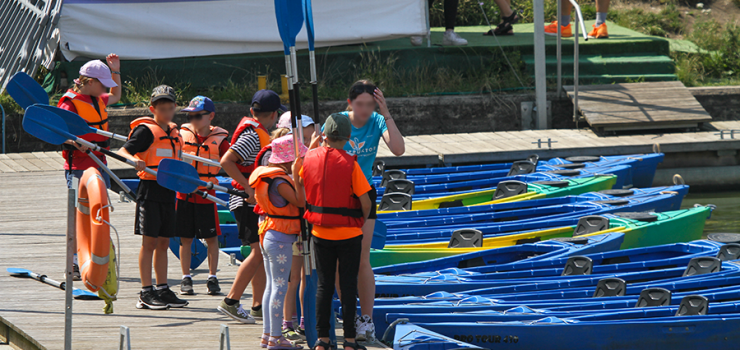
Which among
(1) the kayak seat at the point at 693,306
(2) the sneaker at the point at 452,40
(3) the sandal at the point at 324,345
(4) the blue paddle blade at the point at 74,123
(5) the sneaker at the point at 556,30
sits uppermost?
(5) the sneaker at the point at 556,30

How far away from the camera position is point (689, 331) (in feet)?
15.6

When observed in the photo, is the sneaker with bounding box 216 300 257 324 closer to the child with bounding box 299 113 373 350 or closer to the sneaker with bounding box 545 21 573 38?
the child with bounding box 299 113 373 350

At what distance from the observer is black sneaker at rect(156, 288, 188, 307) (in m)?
4.88

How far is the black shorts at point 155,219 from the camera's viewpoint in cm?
477

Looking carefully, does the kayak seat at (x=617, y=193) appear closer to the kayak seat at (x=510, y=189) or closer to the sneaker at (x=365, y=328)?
the kayak seat at (x=510, y=189)

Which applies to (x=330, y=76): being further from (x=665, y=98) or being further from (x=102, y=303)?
(x=102, y=303)

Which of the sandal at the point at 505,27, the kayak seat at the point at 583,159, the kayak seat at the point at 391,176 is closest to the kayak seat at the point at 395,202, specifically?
the kayak seat at the point at 391,176

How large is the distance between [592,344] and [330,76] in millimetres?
8059

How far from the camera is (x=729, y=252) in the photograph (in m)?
6.28

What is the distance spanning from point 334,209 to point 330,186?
114mm

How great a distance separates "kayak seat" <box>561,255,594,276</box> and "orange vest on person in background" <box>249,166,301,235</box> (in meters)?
2.52

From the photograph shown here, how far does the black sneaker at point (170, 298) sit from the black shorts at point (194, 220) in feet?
1.49

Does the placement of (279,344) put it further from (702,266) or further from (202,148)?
A: (702,266)

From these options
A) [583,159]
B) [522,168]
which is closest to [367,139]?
[522,168]
